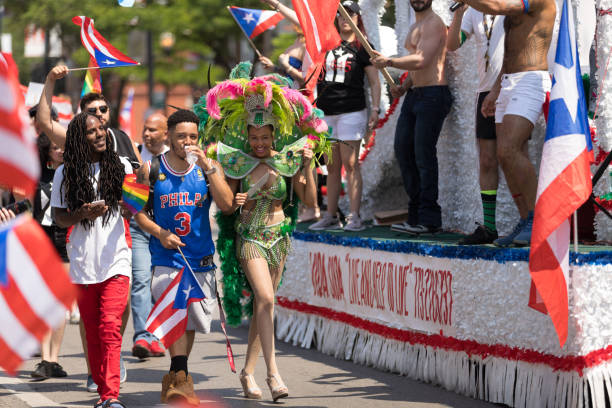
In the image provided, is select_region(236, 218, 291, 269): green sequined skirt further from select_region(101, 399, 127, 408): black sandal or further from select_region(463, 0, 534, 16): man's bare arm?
select_region(463, 0, 534, 16): man's bare arm

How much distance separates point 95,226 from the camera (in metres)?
6.34

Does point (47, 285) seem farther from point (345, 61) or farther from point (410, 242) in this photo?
point (345, 61)

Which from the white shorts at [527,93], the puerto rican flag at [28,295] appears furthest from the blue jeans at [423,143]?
the puerto rican flag at [28,295]

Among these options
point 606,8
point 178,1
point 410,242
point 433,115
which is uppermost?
point 178,1

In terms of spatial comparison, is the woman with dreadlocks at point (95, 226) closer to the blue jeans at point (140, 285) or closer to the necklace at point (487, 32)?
the blue jeans at point (140, 285)

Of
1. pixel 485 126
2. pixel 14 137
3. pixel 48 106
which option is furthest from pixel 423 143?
pixel 14 137

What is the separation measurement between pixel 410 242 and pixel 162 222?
182 centimetres

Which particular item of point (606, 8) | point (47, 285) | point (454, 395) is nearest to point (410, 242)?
point (454, 395)

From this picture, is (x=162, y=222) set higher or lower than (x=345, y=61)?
lower

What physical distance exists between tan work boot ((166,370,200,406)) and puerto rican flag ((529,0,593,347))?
2.15 metres

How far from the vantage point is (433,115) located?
27.1 ft

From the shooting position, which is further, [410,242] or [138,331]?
[138,331]

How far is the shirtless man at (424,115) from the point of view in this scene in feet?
26.7

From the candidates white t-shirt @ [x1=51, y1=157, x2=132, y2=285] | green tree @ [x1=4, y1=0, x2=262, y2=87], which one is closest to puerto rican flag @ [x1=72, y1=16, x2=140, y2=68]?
white t-shirt @ [x1=51, y1=157, x2=132, y2=285]
